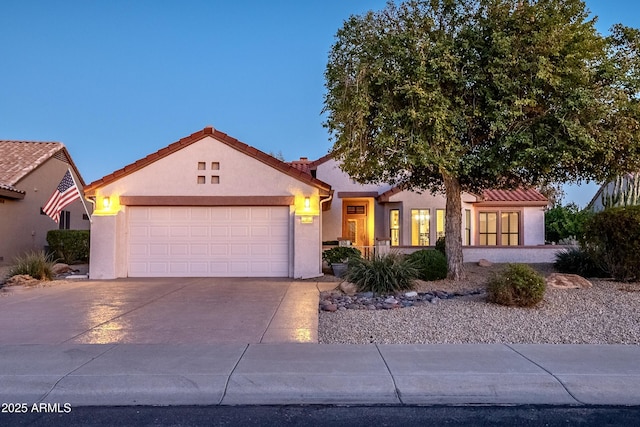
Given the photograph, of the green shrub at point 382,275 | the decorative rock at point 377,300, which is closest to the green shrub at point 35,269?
the decorative rock at point 377,300

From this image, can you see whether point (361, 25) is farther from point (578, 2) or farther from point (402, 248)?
point (402, 248)

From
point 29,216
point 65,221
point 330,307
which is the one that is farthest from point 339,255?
point 65,221

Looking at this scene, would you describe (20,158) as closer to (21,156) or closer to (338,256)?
(21,156)

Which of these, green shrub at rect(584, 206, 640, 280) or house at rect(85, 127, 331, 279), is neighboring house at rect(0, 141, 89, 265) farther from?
green shrub at rect(584, 206, 640, 280)

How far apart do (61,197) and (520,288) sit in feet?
43.4

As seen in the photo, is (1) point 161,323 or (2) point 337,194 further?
(2) point 337,194

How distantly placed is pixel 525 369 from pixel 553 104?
7238 millimetres

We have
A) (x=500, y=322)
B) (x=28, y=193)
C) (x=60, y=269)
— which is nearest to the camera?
(x=500, y=322)

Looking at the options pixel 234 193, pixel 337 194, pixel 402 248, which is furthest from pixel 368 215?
pixel 234 193

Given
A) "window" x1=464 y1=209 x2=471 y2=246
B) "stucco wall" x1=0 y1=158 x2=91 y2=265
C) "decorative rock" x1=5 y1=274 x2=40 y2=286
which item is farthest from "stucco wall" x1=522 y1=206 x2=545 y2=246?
"stucco wall" x1=0 y1=158 x2=91 y2=265

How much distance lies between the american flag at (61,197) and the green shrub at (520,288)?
12.7m

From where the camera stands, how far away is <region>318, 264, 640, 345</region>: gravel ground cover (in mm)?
7422

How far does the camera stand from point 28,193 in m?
21.1

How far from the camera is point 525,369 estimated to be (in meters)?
5.76
